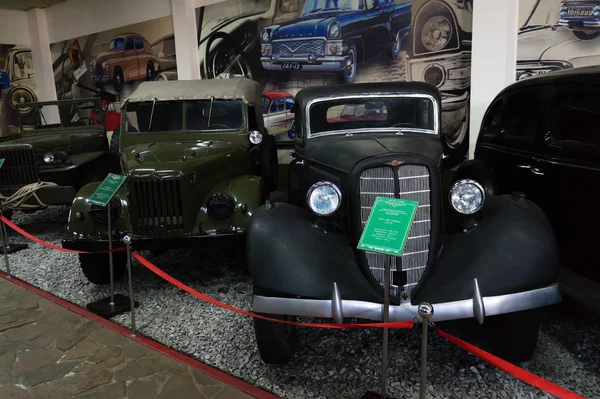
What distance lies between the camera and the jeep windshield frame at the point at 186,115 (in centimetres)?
480

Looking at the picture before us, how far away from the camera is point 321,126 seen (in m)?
3.65

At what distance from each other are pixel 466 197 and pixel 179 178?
7.62 ft

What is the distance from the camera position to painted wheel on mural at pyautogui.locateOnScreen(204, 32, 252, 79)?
8055mm

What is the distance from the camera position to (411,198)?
8.49 ft

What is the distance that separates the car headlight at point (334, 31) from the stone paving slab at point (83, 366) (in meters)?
5.20

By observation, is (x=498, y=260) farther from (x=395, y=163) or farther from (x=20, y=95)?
(x=20, y=95)

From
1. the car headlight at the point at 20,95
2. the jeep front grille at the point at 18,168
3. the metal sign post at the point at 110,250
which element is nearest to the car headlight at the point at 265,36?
the jeep front grille at the point at 18,168

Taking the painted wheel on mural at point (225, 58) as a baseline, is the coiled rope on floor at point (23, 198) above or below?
below

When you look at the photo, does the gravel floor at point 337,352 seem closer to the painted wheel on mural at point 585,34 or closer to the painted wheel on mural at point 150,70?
the painted wheel on mural at point 585,34

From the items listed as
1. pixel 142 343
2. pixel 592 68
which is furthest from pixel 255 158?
pixel 592 68

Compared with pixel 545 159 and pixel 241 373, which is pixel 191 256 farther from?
pixel 545 159

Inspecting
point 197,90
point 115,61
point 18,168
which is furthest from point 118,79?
point 197,90

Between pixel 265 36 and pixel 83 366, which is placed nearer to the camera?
pixel 83 366

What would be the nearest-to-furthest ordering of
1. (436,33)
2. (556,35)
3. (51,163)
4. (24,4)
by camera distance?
(556,35) → (51,163) → (436,33) → (24,4)
